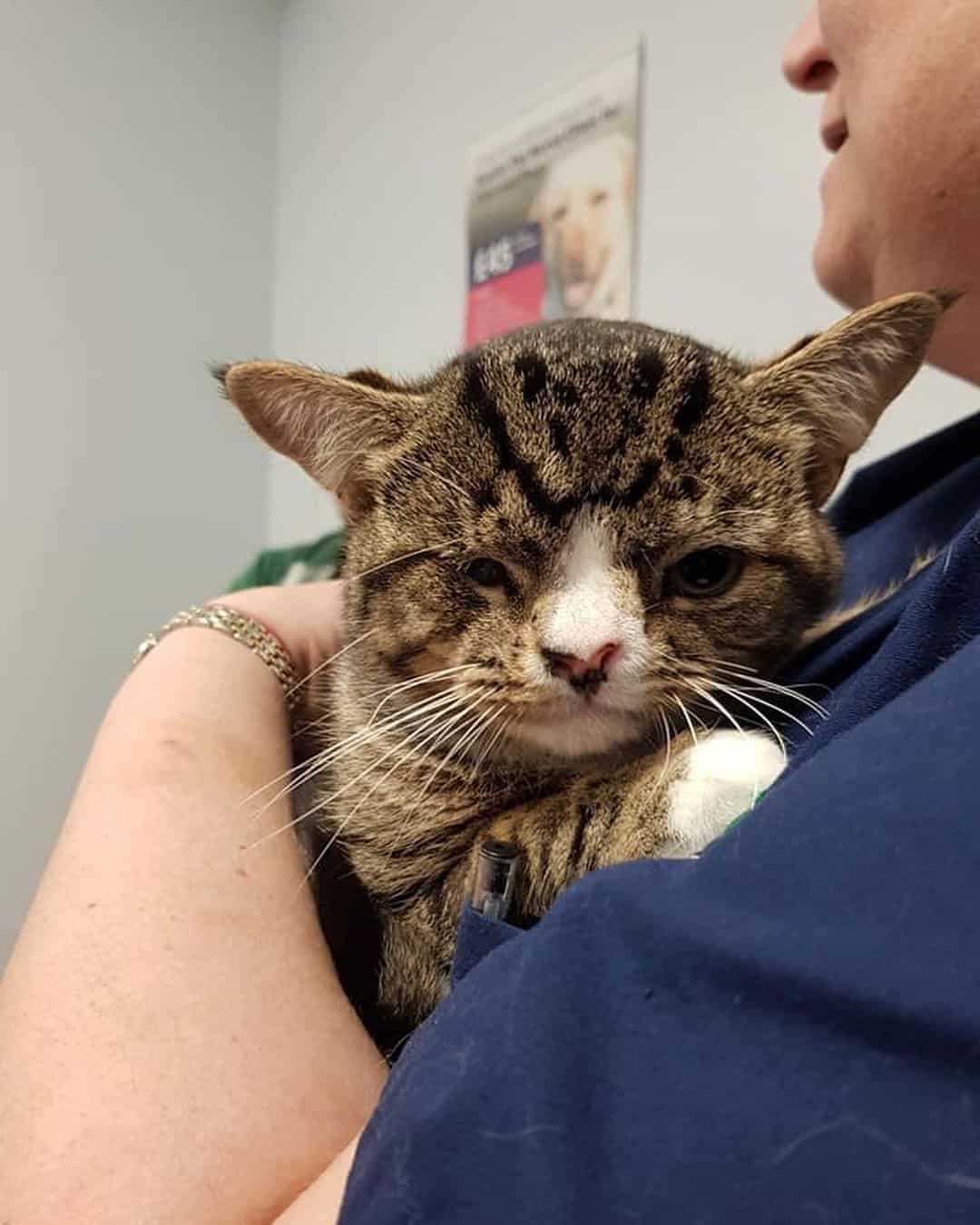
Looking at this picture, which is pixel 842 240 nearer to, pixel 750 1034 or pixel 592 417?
pixel 592 417

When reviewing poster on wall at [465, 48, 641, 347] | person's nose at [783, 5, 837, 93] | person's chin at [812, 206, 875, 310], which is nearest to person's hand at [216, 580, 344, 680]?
person's chin at [812, 206, 875, 310]

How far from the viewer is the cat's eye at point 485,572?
808 mm

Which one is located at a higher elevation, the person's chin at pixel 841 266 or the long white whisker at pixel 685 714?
the person's chin at pixel 841 266

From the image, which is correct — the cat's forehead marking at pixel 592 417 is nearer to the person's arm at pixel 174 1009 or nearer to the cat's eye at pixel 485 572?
the cat's eye at pixel 485 572

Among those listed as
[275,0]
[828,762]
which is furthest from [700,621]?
[275,0]

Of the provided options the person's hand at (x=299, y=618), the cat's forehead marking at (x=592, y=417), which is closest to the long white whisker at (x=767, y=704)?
the cat's forehead marking at (x=592, y=417)

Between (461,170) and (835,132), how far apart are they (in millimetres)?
1467

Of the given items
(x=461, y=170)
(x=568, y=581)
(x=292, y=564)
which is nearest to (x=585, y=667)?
(x=568, y=581)

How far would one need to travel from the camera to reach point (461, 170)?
230cm

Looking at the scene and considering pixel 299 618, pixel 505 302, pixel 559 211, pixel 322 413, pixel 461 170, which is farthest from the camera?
pixel 461 170

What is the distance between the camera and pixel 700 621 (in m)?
0.80

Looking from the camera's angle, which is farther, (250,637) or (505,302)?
(505,302)

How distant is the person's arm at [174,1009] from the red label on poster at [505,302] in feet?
4.70

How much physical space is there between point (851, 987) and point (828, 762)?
110 millimetres
